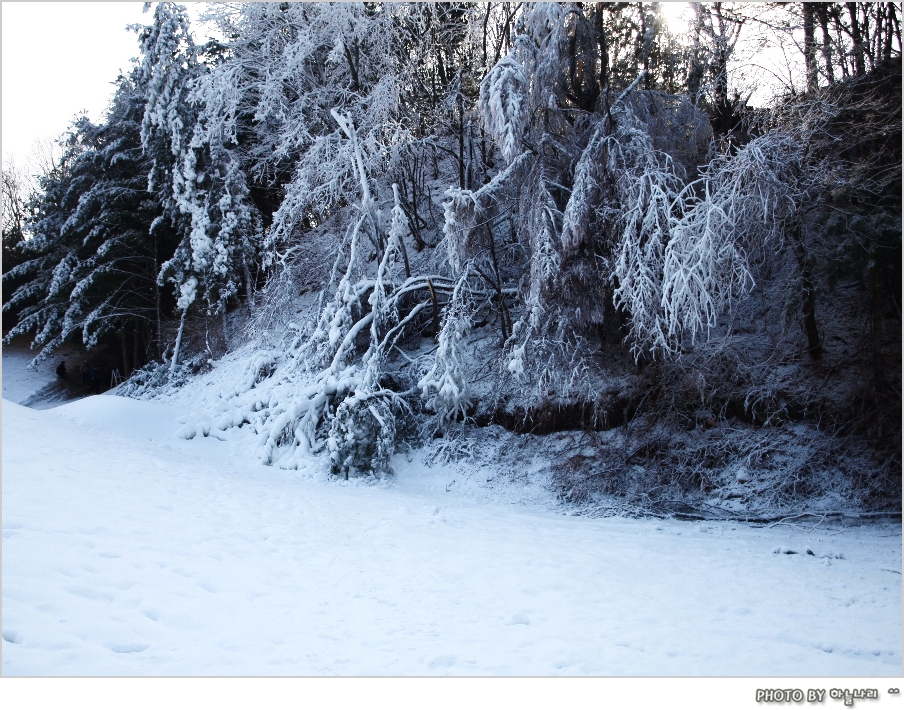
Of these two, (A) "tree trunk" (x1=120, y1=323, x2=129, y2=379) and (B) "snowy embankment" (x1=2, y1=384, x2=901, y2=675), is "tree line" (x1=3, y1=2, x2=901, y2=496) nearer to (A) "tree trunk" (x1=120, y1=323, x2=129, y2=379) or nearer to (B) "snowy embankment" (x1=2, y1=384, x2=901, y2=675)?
(B) "snowy embankment" (x1=2, y1=384, x2=901, y2=675)

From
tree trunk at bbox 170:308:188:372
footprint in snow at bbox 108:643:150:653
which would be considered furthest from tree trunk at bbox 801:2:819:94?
tree trunk at bbox 170:308:188:372

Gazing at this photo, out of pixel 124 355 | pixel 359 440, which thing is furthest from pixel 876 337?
pixel 124 355

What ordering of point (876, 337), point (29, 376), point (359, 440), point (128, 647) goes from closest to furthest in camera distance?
point (128, 647) → point (876, 337) → point (359, 440) → point (29, 376)

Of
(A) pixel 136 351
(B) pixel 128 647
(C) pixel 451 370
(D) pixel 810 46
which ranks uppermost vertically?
(D) pixel 810 46

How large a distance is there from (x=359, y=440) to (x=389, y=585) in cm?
467

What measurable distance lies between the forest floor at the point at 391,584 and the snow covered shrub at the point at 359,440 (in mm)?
1303

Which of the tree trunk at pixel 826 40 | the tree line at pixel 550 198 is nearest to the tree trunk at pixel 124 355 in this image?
the tree line at pixel 550 198

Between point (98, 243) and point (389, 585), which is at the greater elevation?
point (98, 243)

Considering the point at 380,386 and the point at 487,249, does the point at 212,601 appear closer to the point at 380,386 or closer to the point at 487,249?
the point at 380,386

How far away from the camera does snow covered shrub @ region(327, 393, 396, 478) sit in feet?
31.9

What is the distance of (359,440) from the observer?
31.9 ft

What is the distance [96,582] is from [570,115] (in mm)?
8905

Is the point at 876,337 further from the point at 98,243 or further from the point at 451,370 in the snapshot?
the point at 98,243

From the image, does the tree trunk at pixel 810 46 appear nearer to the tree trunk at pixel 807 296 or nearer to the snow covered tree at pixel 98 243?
the tree trunk at pixel 807 296
